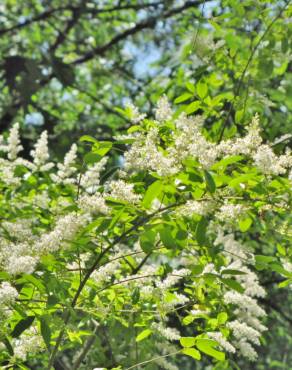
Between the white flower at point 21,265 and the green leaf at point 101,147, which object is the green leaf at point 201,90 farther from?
the white flower at point 21,265

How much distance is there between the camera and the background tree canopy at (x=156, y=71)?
3.27 meters

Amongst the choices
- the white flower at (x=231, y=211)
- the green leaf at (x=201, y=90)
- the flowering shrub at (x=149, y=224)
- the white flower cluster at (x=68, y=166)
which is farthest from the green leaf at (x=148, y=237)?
the white flower cluster at (x=68, y=166)

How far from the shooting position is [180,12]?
8.90 meters

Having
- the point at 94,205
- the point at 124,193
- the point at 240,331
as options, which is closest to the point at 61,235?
the point at 94,205

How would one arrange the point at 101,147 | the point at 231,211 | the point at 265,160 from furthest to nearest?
the point at 101,147 → the point at 231,211 → the point at 265,160

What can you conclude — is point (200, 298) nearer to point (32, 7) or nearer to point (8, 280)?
point (8, 280)

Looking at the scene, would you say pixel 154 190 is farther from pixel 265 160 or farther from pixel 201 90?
pixel 201 90

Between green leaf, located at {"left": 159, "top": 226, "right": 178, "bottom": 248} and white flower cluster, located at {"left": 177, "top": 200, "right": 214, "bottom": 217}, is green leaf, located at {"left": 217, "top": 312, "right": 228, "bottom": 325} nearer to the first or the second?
white flower cluster, located at {"left": 177, "top": 200, "right": 214, "bottom": 217}

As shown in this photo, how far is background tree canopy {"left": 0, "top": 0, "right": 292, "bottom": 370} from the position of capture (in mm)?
3271

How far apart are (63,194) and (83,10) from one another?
516cm

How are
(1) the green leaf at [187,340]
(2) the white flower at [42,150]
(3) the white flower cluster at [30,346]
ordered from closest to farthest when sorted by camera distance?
(1) the green leaf at [187,340] < (3) the white flower cluster at [30,346] < (2) the white flower at [42,150]

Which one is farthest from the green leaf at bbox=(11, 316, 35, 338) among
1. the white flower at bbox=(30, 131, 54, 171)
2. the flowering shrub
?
the white flower at bbox=(30, 131, 54, 171)

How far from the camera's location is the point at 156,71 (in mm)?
8859

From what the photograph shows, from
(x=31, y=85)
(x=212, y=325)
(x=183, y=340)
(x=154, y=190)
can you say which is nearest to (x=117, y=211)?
(x=154, y=190)
